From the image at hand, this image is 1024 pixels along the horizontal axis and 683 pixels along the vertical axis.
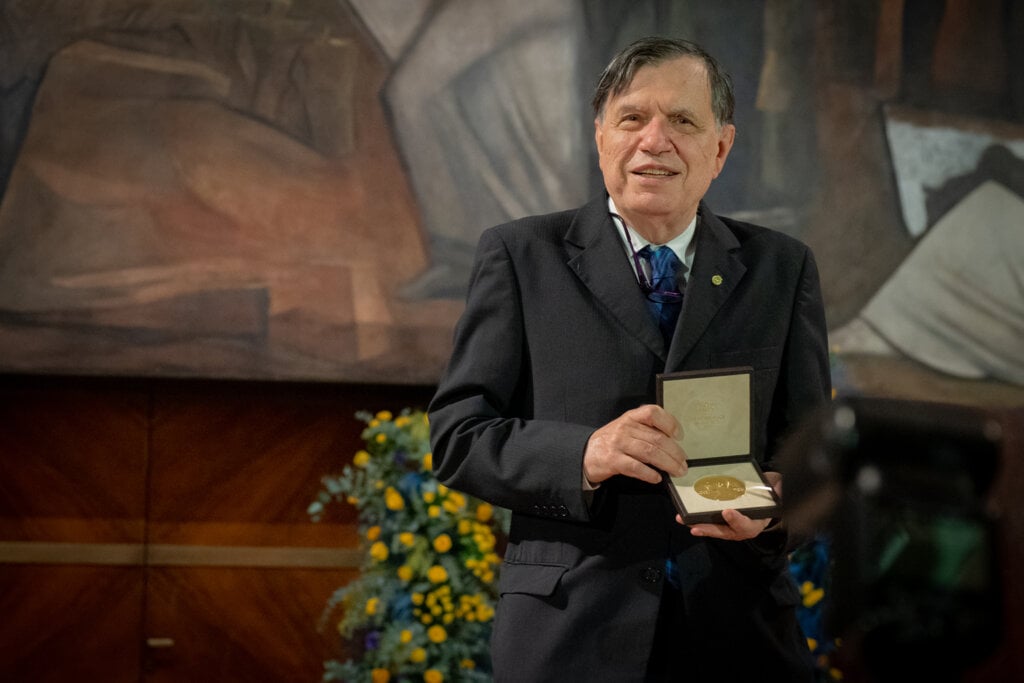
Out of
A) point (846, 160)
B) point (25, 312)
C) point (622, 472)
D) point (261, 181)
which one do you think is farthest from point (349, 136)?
point (622, 472)

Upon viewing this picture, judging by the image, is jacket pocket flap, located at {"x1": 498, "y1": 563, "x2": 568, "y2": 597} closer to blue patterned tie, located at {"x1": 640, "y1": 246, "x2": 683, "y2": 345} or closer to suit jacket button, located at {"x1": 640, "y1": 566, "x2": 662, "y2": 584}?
suit jacket button, located at {"x1": 640, "y1": 566, "x2": 662, "y2": 584}

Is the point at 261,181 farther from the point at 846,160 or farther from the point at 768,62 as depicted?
the point at 846,160

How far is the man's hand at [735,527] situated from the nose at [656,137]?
0.56 meters

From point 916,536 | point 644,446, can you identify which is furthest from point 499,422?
point 916,536

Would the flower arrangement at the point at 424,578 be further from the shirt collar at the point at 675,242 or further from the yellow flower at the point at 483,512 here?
the shirt collar at the point at 675,242

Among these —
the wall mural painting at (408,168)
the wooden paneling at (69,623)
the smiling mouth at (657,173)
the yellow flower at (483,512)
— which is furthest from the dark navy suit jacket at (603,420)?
the wooden paneling at (69,623)

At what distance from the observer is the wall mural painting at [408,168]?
13.3 ft

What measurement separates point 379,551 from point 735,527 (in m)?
2.28

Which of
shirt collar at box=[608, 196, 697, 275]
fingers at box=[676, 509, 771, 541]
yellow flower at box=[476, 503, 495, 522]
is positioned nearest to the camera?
fingers at box=[676, 509, 771, 541]

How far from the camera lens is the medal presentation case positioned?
1.44m

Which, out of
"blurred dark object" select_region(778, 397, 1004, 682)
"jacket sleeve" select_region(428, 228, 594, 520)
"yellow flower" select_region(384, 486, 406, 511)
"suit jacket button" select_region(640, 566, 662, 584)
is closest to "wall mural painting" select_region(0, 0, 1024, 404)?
"yellow flower" select_region(384, 486, 406, 511)

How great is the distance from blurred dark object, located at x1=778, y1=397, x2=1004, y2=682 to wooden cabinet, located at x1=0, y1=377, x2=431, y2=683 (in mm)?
3821

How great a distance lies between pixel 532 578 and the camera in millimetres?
1604

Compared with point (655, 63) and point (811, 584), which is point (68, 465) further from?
point (655, 63)
